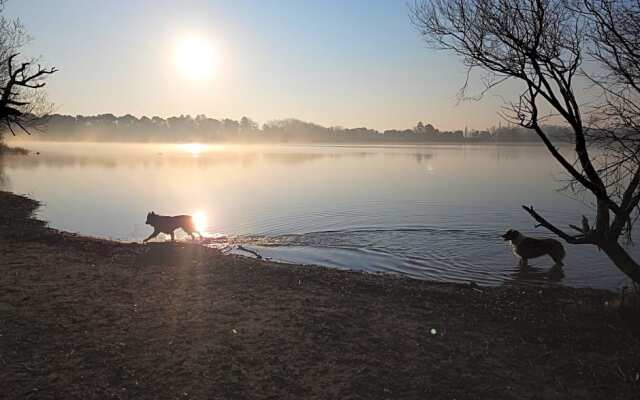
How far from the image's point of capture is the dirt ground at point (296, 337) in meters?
4.96

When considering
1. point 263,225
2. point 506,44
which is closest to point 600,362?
point 506,44

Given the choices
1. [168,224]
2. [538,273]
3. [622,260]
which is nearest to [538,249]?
[538,273]

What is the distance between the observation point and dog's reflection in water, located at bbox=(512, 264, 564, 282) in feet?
37.3

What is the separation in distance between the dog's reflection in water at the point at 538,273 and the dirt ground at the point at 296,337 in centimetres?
146

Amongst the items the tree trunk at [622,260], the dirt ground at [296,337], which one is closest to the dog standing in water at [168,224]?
the dirt ground at [296,337]

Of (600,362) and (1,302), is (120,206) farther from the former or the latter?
(600,362)

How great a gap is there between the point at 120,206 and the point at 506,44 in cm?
2131

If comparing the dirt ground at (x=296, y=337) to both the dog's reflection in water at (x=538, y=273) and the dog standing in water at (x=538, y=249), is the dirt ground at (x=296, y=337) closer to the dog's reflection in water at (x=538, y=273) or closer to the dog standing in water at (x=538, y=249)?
the dog's reflection in water at (x=538, y=273)

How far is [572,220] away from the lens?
1908cm

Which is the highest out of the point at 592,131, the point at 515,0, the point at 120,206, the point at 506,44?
the point at 515,0

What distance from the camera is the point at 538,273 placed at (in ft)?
38.8

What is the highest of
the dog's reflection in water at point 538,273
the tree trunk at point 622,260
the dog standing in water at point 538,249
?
the tree trunk at point 622,260

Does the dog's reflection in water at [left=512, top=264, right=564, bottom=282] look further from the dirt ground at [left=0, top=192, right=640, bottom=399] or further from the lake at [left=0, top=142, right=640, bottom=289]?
the dirt ground at [left=0, top=192, right=640, bottom=399]

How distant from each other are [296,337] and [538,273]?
26.1 feet
